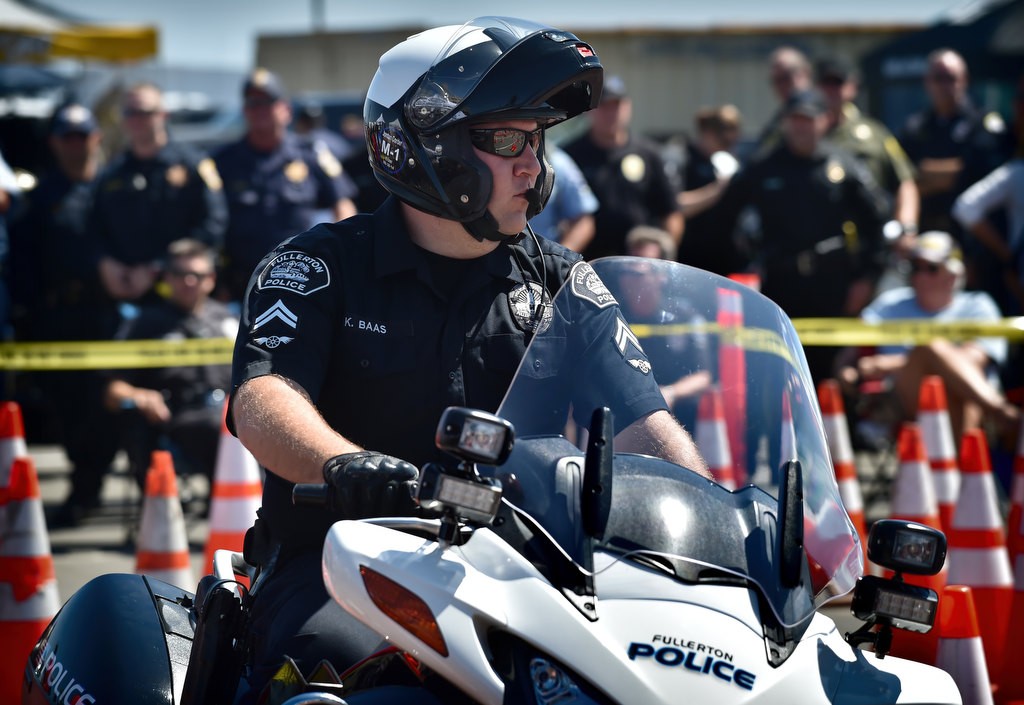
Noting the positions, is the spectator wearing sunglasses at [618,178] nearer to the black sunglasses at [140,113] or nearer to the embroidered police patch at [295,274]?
the black sunglasses at [140,113]

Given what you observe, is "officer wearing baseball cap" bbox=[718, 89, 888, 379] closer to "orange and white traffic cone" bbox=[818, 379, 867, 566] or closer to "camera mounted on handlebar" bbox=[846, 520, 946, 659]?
"orange and white traffic cone" bbox=[818, 379, 867, 566]

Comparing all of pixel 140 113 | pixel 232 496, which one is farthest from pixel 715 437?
pixel 140 113

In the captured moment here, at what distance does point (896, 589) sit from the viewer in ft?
8.66

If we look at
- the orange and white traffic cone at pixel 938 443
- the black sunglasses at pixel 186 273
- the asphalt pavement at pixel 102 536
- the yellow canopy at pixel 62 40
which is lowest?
the asphalt pavement at pixel 102 536

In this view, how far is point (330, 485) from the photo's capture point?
99.8 inches

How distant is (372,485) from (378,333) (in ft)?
2.86

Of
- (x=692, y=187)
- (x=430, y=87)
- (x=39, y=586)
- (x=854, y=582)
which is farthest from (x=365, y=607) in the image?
(x=692, y=187)

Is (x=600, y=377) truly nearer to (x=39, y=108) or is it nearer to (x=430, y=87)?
(x=430, y=87)

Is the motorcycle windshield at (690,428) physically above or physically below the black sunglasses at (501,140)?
below

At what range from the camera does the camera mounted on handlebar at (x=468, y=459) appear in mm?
2334

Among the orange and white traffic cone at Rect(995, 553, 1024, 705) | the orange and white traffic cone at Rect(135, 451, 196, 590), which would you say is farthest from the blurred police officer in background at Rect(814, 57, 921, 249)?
the orange and white traffic cone at Rect(135, 451, 196, 590)

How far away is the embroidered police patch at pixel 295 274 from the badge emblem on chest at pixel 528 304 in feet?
1.43

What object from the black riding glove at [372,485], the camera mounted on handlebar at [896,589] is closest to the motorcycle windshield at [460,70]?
the black riding glove at [372,485]

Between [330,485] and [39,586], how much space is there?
9.81ft
